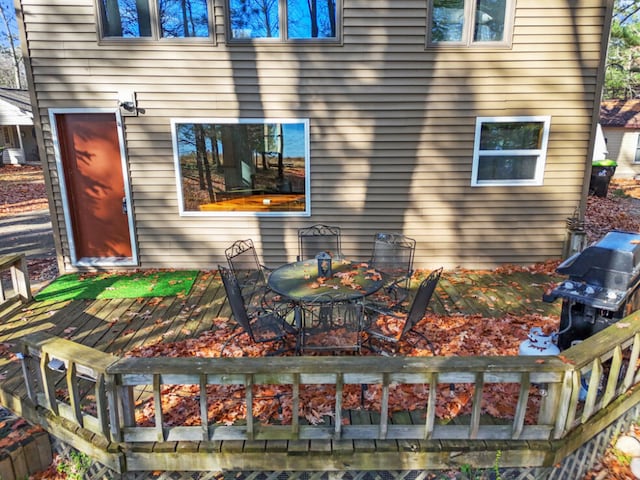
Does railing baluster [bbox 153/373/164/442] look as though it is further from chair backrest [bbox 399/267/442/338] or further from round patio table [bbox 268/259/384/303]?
chair backrest [bbox 399/267/442/338]

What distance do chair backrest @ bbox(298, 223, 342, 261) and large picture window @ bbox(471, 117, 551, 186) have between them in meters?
2.31

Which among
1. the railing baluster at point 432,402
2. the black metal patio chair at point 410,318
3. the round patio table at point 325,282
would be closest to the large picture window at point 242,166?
the round patio table at point 325,282

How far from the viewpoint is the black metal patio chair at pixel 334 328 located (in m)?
3.72

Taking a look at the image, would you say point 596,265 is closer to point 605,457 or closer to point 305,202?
point 605,457

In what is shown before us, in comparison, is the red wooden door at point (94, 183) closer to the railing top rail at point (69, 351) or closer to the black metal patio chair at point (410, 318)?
the railing top rail at point (69, 351)

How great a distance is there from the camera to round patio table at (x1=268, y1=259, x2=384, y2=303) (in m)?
4.03

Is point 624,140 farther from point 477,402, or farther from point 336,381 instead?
point 336,381

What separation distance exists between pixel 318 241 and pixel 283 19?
130 inches

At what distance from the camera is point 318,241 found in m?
6.90

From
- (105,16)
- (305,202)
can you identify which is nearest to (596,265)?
(305,202)

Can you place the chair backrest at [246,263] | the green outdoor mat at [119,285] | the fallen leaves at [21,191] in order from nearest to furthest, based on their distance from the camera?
the green outdoor mat at [119,285] < the chair backrest at [246,263] < the fallen leaves at [21,191]

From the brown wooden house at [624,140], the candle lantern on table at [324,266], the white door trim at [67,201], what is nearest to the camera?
the candle lantern on table at [324,266]

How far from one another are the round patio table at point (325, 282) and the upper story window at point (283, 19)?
11.4 ft

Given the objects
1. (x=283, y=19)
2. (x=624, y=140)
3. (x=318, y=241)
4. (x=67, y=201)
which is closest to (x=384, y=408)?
(x=318, y=241)
